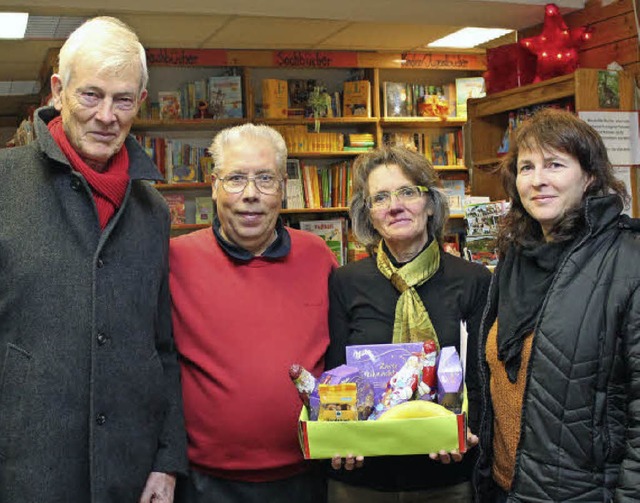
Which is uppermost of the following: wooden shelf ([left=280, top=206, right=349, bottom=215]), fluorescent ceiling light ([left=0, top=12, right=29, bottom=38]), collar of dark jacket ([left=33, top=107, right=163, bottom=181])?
fluorescent ceiling light ([left=0, top=12, right=29, bottom=38])

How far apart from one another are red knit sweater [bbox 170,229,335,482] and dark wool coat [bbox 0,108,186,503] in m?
0.23

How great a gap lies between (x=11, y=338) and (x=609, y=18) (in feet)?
14.8

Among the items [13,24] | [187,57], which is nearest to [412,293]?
[13,24]

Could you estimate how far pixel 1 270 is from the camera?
1.72 m

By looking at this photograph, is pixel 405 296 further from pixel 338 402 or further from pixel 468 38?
pixel 468 38

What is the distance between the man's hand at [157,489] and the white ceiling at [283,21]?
143 inches

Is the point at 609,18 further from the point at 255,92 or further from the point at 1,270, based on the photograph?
the point at 1,270

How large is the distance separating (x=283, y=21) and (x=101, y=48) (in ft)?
16.2

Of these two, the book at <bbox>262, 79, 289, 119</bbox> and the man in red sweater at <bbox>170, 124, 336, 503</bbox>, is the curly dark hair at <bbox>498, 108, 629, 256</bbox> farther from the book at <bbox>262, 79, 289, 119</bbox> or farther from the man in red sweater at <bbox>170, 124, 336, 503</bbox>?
the book at <bbox>262, 79, 289, 119</bbox>

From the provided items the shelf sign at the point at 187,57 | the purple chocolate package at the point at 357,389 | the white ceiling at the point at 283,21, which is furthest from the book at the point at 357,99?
the purple chocolate package at the point at 357,389

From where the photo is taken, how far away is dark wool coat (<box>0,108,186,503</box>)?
5.64ft

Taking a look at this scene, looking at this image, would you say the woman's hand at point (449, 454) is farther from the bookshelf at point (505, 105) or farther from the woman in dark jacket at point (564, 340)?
the bookshelf at point (505, 105)

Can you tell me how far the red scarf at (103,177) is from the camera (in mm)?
1811

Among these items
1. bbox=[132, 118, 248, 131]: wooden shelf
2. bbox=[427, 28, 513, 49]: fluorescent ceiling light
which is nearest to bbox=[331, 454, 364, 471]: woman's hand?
bbox=[132, 118, 248, 131]: wooden shelf
